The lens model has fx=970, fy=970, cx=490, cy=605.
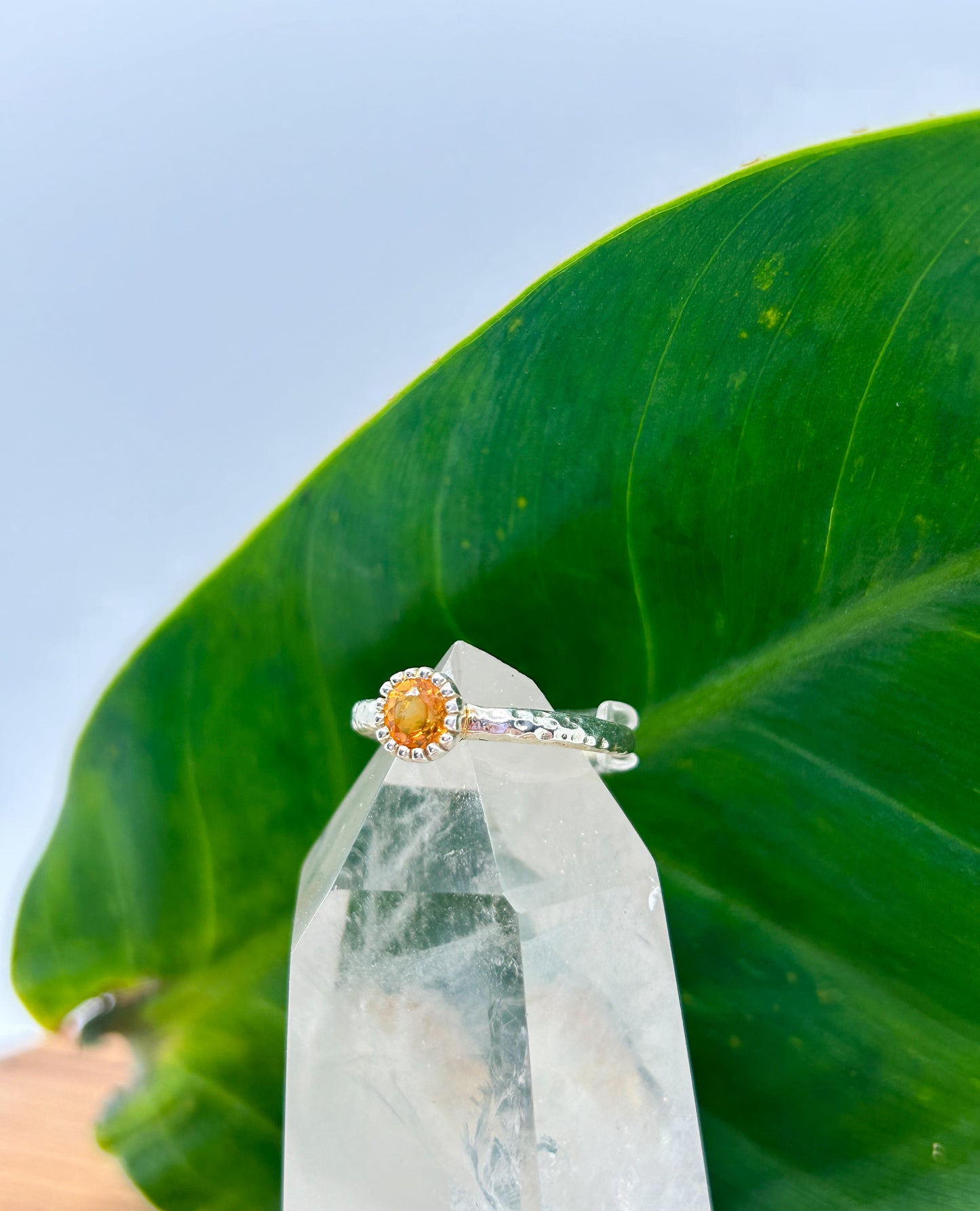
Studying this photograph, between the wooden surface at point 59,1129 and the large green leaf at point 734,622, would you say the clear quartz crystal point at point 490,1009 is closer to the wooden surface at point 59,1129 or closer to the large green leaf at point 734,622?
the large green leaf at point 734,622

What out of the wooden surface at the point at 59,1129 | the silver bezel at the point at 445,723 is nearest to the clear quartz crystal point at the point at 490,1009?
the silver bezel at the point at 445,723

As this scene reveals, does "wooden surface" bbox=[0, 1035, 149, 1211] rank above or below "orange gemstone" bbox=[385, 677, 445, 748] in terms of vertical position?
below

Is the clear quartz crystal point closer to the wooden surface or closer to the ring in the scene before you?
the ring

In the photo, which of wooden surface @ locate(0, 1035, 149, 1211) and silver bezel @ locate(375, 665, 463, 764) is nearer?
silver bezel @ locate(375, 665, 463, 764)

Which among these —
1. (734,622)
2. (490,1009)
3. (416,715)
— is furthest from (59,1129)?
(734,622)

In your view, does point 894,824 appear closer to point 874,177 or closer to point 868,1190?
point 868,1190

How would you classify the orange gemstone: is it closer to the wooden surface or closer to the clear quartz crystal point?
the clear quartz crystal point

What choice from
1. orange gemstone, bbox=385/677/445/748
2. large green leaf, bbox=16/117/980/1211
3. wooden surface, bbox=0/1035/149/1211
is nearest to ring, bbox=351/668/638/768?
orange gemstone, bbox=385/677/445/748
